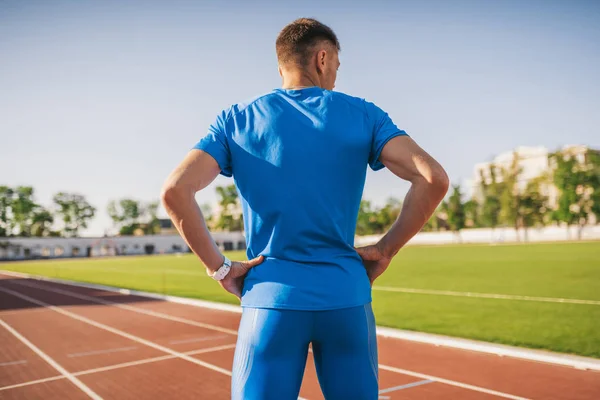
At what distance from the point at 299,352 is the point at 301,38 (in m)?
1.24

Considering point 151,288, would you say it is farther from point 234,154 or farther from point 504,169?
point 504,169

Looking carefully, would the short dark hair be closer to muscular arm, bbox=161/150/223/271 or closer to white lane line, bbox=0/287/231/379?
muscular arm, bbox=161/150/223/271

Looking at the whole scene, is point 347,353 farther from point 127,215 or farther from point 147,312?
point 127,215

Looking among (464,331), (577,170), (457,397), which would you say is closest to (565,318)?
(464,331)

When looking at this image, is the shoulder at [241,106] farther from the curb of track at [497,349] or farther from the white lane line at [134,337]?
the curb of track at [497,349]

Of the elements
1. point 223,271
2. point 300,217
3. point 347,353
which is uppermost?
point 300,217

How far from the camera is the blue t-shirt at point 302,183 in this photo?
1.82 meters

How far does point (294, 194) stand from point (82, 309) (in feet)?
49.9

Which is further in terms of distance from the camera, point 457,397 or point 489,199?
point 489,199

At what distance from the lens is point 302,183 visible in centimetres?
182

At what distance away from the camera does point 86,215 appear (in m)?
113

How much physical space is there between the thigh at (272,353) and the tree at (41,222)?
116436 millimetres

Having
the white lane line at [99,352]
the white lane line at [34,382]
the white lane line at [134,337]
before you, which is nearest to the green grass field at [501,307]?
the white lane line at [134,337]

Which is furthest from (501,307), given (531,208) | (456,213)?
(456,213)
